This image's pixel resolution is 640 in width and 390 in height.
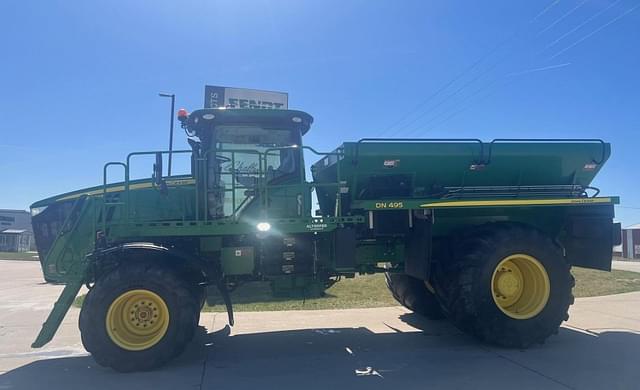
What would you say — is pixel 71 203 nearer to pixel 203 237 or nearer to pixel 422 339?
pixel 203 237

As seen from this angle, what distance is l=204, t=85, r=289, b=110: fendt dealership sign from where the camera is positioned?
2094 centimetres

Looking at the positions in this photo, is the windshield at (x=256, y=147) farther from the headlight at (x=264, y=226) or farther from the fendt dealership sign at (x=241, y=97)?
the fendt dealership sign at (x=241, y=97)

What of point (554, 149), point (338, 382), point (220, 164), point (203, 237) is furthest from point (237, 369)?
point (554, 149)

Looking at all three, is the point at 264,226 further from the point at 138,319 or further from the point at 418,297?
the point at 418,297

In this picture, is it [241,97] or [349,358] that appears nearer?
[349,358]

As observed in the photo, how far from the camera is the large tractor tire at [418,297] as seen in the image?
8344mm

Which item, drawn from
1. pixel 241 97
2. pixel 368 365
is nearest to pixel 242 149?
pixel 368 365

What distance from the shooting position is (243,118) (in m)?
6.98

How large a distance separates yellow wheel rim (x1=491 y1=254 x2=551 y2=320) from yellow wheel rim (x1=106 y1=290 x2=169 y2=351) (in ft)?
14.3

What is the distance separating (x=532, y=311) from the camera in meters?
6.83

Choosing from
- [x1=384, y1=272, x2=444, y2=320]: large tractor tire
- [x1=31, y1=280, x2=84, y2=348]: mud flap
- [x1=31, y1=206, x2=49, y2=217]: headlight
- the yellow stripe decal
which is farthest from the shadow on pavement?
[x1=31, y1=206, x2=49, y2=217]: headlight

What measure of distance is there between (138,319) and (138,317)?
0.9 inches

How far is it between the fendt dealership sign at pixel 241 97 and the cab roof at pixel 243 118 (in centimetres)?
1402

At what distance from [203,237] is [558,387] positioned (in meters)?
4.45
